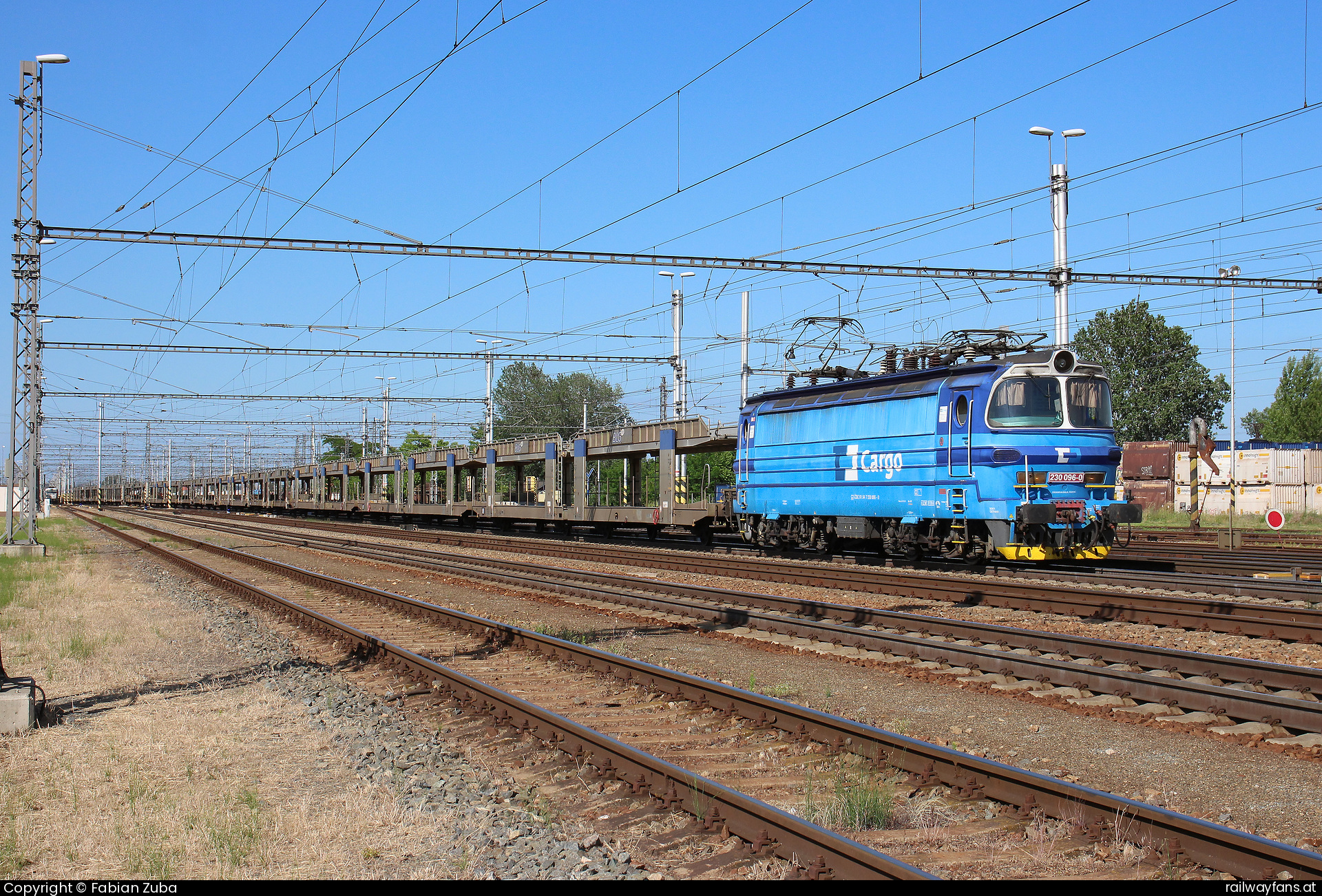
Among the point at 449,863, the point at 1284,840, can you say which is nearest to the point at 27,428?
the point at 449,863

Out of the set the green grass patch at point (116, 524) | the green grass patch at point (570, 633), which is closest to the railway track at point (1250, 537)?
the green grass patch at point (570, 633)

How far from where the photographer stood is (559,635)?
13000 millimetres

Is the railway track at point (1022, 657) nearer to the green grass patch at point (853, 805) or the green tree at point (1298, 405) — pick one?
the green grass patch at point (853, 805)

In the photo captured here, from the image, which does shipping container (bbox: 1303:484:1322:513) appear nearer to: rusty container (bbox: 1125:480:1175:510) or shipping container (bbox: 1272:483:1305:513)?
shipping container (bbox: 1272:483:1305:513)

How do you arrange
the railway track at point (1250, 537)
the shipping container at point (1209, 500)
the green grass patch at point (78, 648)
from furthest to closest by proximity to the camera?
the shipping container at point (1209, 500) → the railway track at point (1250, 537) → the green grass patch at point (78, 648)

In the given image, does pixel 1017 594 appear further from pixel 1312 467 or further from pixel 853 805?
Result: pixel 1312 467

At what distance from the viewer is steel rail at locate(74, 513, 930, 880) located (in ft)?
16.0

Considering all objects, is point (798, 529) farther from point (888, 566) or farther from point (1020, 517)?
point (1020, 517)

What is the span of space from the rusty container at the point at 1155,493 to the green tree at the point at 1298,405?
3005 cm

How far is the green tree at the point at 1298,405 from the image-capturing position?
3009 inches

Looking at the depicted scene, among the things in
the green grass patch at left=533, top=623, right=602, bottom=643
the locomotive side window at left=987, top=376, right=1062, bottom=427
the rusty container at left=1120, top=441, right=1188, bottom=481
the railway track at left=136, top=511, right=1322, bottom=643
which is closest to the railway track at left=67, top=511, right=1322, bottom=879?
the green grass patch at left=533, top=623, right=602, bottom=643

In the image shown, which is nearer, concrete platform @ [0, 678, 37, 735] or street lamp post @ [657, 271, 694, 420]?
concrete platform @ [0, 678, 37, 735]

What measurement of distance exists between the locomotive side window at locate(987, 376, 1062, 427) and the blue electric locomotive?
0.05 feet

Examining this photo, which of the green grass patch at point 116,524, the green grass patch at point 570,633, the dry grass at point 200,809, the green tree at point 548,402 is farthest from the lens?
the green tree at point 548,402
